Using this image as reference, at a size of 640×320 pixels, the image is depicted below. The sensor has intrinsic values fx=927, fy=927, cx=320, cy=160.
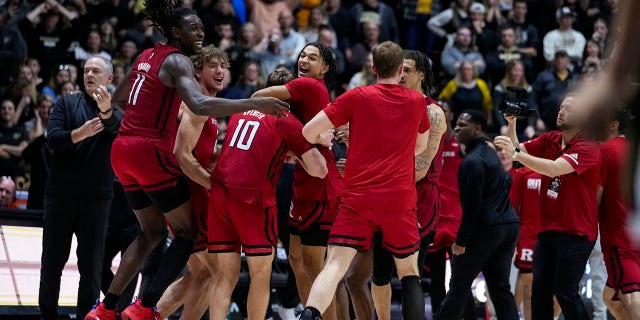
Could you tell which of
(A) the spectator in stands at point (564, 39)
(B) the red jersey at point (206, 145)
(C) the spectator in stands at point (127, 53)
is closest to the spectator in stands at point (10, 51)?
(C) the spectator in stands at point (127, 53)

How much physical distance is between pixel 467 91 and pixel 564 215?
6832 millimetres

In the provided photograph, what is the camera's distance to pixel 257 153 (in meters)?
6.66

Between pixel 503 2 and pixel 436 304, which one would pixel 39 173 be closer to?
pixel 436 304

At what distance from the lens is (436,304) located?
8969 millimetres

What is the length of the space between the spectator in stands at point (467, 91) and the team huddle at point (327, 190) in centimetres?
595

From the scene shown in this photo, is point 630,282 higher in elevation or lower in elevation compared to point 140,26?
lower

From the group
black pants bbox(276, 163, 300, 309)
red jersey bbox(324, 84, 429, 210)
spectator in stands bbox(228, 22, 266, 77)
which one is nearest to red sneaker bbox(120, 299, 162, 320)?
red jersey bbox(324, 84, 429, 210)

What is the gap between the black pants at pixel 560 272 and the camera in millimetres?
7246

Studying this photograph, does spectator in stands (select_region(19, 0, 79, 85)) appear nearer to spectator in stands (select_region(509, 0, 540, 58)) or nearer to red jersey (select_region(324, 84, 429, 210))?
spectator in stands (select_region(509, 0, 540, 58))

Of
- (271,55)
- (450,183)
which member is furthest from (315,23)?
(450,183)

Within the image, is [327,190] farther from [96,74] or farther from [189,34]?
[96,74]

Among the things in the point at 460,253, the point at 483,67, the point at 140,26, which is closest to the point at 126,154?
the point at 460,253

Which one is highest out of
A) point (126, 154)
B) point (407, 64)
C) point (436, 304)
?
point (407, 64)

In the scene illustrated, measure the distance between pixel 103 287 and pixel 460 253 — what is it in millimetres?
3341
